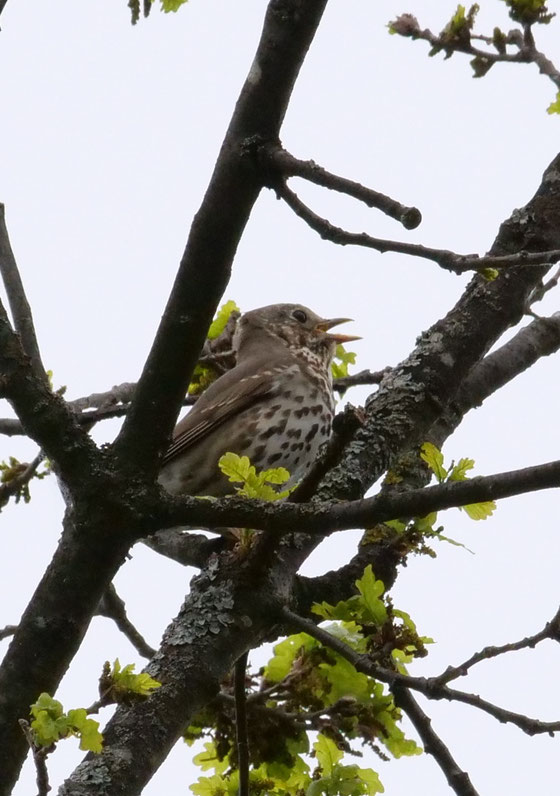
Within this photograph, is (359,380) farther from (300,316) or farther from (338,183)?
(338,183)

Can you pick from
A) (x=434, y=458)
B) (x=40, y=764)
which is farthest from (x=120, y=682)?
(x=434, y=458)

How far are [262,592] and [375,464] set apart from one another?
1.15 m

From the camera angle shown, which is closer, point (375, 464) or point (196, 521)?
point (196, 521)

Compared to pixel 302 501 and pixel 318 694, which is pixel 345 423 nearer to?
pixel 302 501

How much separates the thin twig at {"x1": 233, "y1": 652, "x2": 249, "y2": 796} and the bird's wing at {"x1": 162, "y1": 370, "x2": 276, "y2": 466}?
7.53 feet

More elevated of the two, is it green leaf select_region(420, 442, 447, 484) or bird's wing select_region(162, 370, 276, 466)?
bird's wing select_region(162, 370, 276, 466)

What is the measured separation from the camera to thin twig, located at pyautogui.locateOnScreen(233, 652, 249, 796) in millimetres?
3910

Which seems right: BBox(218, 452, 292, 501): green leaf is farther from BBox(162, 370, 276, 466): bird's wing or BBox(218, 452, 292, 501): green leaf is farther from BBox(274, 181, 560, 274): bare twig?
BBox(162, 370, 276, 466): bird's wing

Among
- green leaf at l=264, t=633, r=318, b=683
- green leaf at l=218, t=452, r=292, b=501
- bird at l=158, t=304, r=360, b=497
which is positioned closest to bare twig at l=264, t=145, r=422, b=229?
green leaf at l=218, t=452, r=292, b=501

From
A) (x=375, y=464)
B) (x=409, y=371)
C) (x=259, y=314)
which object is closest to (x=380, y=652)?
(x=375, y=464)

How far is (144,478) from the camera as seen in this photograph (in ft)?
11.2

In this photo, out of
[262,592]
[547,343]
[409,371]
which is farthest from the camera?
[547,343]

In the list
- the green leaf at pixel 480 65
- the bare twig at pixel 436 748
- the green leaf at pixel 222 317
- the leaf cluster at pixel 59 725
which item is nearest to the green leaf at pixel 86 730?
the leaf cluster at pixel 59 725

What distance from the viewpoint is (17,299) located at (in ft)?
12.5
